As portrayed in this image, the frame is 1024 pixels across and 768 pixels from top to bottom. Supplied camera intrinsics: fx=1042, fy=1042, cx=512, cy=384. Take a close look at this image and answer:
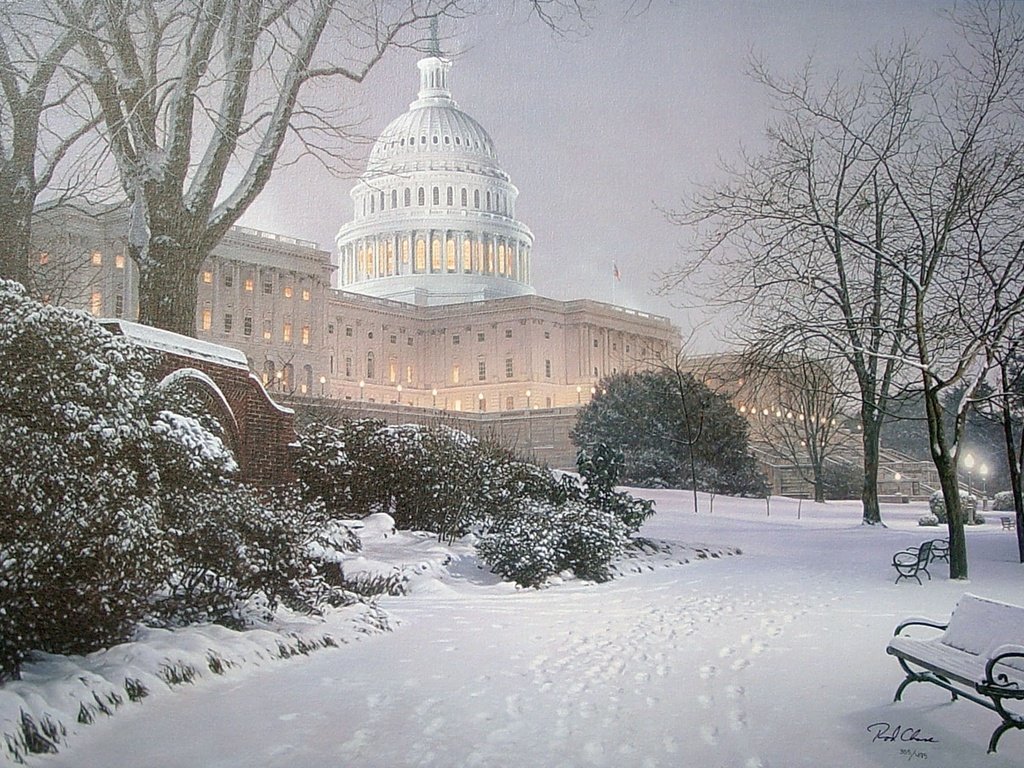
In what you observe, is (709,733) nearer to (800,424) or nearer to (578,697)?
(578,697)

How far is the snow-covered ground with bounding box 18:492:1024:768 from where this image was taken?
3.47 meters

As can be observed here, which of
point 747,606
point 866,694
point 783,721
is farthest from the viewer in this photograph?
point 747,606

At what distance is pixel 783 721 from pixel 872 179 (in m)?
6.26

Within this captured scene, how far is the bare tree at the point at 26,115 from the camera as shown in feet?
18.1

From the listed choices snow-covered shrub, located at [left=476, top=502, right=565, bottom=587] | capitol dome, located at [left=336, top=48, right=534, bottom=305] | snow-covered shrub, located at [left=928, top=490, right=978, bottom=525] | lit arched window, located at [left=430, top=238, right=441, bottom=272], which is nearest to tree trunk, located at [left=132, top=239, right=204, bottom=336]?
snow-covered shrub, located at [left=476, top=502, right=565, bottom=587]

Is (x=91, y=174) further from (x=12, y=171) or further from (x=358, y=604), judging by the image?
(x=358, y=604)

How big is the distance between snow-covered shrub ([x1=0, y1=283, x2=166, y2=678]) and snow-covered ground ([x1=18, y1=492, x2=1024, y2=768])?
51 cm

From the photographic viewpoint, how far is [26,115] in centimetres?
569

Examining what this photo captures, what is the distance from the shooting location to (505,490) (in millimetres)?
10961

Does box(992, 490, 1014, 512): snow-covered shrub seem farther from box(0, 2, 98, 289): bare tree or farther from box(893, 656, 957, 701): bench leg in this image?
box(0, 2, 98, 289): bare tree

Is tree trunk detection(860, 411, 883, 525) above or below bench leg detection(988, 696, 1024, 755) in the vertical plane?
above

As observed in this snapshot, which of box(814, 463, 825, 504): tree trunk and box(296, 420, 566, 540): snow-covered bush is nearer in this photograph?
box(296, 420, 566, 540): snow-covered bush

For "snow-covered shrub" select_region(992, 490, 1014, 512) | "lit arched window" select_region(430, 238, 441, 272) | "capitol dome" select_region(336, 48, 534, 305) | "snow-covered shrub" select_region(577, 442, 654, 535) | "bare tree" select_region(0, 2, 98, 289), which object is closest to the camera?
"bare tree" select_region(0, 2, 98, 289)

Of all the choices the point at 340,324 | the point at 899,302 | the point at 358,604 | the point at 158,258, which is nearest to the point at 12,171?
the point at 158,258
